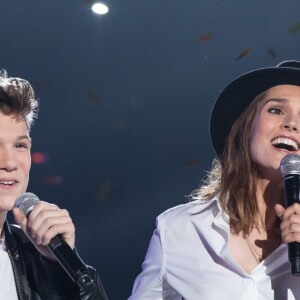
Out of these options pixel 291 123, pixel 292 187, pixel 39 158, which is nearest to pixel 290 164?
pixel 292 187

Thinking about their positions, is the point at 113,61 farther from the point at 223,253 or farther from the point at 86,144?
the point at 223,253

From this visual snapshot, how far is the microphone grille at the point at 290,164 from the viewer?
6.44 feet

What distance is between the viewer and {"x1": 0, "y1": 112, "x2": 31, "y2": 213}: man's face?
2.20m

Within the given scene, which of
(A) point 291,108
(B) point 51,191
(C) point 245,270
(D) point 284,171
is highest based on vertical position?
(B) point 51,191

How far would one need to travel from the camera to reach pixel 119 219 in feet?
15.4

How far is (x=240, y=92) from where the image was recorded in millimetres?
2504

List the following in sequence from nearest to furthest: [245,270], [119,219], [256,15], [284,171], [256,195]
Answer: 1. [284,171]
2. [245,270]
3. [256,195]
4. [256,15]
5. [119,219]

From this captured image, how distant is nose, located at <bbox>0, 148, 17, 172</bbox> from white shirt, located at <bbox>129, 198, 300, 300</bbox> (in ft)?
1.71

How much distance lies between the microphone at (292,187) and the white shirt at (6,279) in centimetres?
85

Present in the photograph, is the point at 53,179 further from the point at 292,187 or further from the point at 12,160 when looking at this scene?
the point at 292,187

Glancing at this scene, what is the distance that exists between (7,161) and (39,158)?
2.20 meters

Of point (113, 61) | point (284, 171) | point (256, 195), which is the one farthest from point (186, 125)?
point (284, 171)

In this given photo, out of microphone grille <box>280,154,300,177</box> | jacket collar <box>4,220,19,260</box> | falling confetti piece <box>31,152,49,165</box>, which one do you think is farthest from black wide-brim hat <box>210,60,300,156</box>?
falling confetti piece <box>31,152,49,165</box>

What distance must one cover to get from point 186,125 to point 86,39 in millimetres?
824
